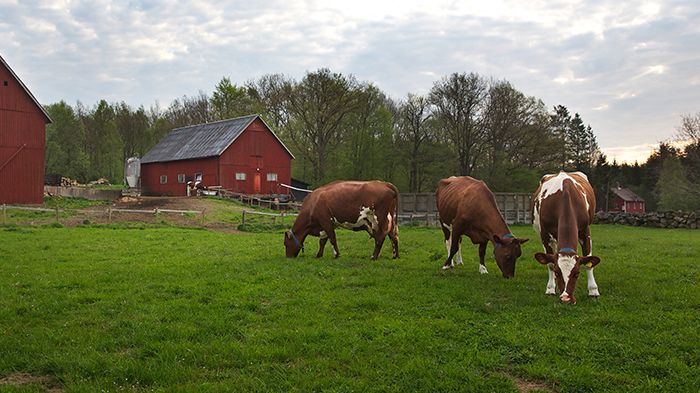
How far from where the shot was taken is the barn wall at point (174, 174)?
43.0m

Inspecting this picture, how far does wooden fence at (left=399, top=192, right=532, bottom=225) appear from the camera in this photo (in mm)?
31188

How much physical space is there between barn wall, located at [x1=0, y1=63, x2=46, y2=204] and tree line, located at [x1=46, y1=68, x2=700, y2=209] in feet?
75.7

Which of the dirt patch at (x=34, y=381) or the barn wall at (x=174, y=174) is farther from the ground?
the barn wall at (x=174, y=174)

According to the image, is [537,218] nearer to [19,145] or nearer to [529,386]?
[529,386]

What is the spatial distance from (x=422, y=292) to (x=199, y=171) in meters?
37.5

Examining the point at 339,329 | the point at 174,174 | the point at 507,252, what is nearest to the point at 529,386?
the point at 339,329

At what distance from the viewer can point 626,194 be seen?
78375 millimetres

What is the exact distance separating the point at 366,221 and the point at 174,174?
36156 mm

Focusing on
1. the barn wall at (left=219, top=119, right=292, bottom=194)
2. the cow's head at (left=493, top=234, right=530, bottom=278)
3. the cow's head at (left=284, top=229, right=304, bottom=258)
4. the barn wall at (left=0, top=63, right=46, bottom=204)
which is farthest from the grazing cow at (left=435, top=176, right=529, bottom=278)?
the barn wall at (left=219, top=119, right=292, bottom=194)

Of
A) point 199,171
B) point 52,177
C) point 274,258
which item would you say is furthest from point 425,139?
point 274,258

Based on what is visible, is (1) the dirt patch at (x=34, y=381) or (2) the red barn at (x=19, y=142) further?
(2) the red barn at (x=19, y=142)

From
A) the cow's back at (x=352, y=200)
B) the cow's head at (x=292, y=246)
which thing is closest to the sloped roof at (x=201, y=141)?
the cow's head at (x=292, y=246)

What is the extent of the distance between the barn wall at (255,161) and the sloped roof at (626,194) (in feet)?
171

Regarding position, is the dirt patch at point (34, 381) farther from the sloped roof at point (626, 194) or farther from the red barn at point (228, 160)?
the sloped roof at point (626, 194)
